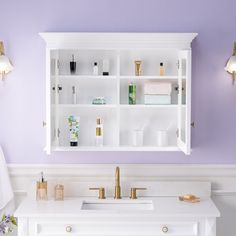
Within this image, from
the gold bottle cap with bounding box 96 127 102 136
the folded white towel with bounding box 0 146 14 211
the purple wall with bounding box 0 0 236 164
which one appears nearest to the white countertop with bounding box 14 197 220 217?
the folded white towel with bounding box 0 146 14 211

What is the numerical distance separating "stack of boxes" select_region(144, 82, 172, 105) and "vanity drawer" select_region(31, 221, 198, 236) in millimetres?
851

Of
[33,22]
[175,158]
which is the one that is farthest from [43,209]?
[33,22]

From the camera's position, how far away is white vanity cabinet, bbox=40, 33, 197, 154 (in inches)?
145

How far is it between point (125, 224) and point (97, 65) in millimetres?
1149

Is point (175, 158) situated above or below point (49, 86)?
below

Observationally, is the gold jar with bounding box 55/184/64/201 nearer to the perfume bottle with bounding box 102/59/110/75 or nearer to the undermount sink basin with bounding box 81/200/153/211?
the undermount sink basin with bounding box 81/200/153/211

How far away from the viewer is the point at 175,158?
12.7ft

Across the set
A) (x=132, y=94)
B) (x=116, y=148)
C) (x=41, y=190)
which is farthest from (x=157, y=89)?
(x=41, y=190)

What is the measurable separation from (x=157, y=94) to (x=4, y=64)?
108 centimetres

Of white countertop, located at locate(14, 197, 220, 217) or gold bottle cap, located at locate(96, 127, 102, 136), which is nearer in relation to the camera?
white countertop, located at locate(14, 197, 220, 217)

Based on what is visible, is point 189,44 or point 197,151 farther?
point 197,151

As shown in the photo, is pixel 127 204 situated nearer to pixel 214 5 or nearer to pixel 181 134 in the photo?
pixel 181 134

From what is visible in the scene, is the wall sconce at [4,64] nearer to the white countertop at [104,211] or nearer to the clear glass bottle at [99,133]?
the clear glass bottle at [99,133]

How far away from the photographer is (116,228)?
11.1ft
